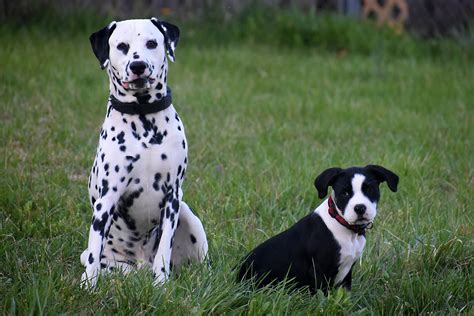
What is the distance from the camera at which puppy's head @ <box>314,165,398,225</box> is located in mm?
3926

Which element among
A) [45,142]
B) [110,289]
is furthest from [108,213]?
[45,142]

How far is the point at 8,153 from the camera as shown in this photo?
644cm

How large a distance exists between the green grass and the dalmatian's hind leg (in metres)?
0.13

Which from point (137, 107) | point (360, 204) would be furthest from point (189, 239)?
point (360, 204)

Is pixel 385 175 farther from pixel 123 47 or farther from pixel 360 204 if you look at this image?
pixel 123 47

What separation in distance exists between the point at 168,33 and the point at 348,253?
1541mm

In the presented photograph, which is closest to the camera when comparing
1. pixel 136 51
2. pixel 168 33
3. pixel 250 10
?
pixel 136 51

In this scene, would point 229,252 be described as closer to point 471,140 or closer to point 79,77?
point 471,140

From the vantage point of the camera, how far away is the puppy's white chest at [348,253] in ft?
13.2

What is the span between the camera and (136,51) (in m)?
4.01

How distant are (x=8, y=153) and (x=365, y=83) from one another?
16.3ft

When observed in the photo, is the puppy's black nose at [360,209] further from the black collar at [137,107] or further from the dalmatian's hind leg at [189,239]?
the black collar at [137,107]

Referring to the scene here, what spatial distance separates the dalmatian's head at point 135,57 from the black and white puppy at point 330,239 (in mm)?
1032

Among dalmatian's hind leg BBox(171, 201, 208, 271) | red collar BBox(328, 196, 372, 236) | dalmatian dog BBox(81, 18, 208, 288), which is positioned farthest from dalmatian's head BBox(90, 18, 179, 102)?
red collar BBox(328, 196, 372, 236)
